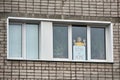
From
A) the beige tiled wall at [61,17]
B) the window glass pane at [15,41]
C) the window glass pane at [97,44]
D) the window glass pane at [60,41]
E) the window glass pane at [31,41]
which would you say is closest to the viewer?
the beige tiled wall at [61,17]

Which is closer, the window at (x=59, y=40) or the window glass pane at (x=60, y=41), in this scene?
the window at (x=59, y=40)

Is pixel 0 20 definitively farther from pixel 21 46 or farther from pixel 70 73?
pixel 70 73

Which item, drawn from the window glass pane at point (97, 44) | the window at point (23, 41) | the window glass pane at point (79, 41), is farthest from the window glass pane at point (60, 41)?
the window glass pane at point (97, 44)

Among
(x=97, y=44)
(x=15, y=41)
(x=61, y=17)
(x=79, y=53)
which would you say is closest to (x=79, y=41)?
(x=79, y=53)

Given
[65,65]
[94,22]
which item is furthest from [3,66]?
[94,22]

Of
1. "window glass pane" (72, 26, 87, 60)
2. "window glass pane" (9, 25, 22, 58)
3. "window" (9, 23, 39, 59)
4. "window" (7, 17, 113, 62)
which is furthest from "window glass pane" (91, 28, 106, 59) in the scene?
"window glass pane" (9, 25, 22, 58)

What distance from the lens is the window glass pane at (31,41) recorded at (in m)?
15.1

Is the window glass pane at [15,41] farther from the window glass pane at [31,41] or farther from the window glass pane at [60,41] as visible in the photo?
the window glass pane at [60,41]

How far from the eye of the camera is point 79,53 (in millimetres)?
15367

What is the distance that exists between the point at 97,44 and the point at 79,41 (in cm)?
56

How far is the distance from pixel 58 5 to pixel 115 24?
5.81 ft

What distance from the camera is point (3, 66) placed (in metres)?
14.6

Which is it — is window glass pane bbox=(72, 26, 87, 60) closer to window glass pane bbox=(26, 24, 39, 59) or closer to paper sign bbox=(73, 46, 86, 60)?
paper sign bbox=(73, 46, 86, 60)

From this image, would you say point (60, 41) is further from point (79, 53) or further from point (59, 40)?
point (79, 53)
